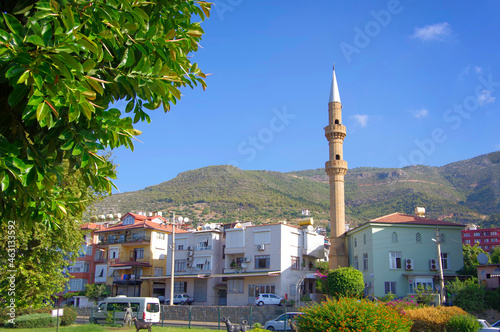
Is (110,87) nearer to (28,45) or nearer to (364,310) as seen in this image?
(28,45)

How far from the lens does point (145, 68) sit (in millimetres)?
4980

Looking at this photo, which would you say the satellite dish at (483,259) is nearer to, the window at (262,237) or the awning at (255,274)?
the awning at (255,274)

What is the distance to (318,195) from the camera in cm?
14850

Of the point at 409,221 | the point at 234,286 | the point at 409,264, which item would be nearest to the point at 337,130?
the point at 409,221

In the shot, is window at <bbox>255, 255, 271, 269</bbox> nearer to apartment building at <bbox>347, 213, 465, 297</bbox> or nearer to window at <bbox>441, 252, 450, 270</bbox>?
apartment building at <bbox>347, 213, 465, 297</bbox>

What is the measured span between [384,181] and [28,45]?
165 meters

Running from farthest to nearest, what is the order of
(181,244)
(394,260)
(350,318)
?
(181,244) → (394,260) → (350,318)

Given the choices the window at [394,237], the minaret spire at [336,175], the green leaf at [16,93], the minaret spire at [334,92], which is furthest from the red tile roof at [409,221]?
the green leaf at [16,93]

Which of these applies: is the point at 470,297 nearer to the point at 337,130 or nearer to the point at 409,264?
the point at 409,264

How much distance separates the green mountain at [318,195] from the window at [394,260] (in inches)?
2807

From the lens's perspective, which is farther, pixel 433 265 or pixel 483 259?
pixel 433 265

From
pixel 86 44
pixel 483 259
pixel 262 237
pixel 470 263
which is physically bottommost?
pixel 470 263

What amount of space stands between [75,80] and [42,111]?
18.9 inches

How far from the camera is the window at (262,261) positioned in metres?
47.8
